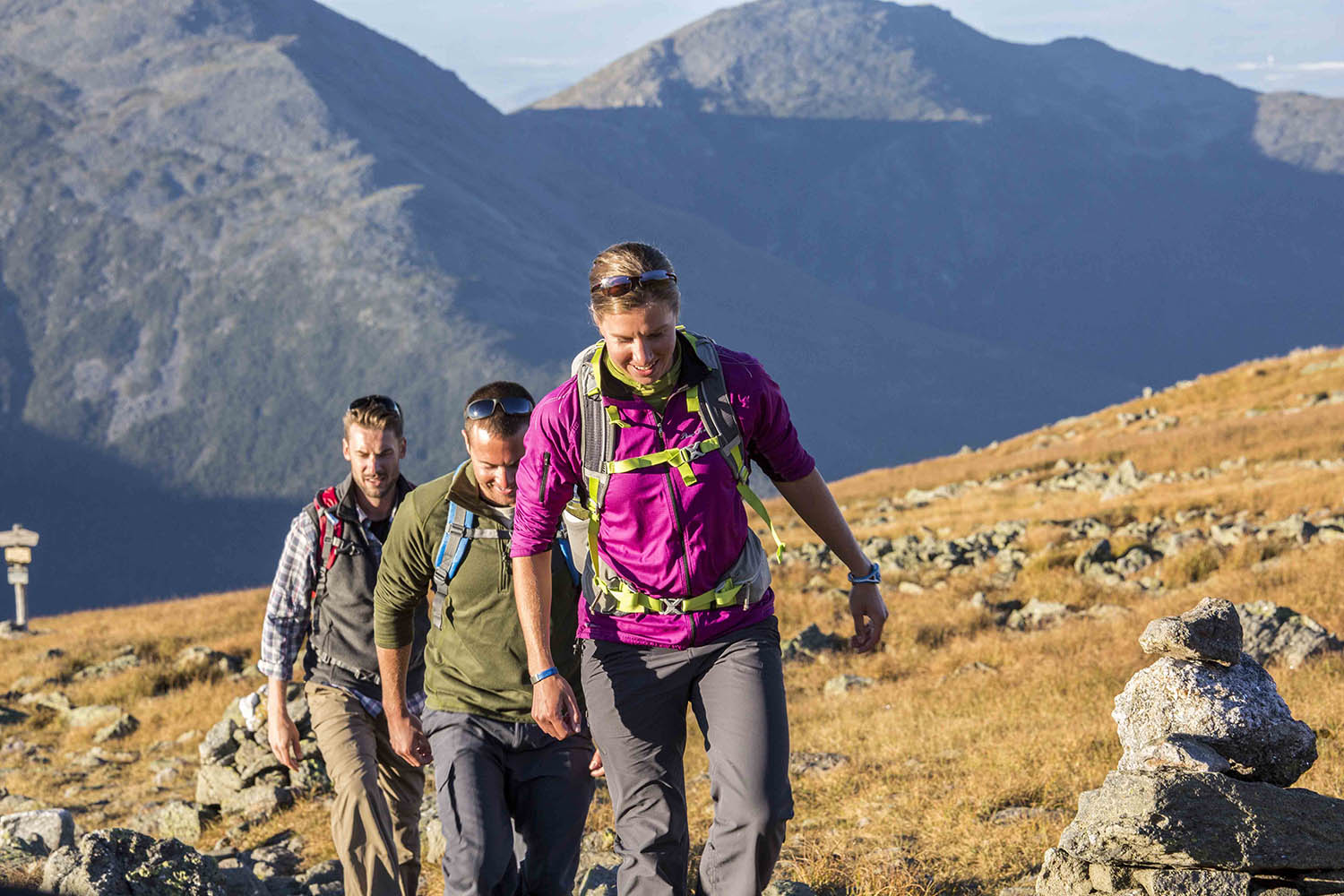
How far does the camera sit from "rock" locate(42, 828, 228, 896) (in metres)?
5.54

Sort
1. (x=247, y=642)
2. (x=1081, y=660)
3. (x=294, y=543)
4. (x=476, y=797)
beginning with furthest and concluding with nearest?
(x=247, y=642), (x=1081, y=660), (x=294, y=543), (x=476, y=797)

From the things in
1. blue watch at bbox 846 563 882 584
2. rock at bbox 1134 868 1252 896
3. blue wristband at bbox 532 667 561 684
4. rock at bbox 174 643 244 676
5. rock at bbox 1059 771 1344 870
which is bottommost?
rock at bbox 174 643 244 676

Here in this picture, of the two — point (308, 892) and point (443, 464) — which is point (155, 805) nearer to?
point (308, 892)

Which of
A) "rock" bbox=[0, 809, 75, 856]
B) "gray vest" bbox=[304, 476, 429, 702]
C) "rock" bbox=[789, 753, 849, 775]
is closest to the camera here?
"gray vest" bbox=[304, 476, 429, 702]

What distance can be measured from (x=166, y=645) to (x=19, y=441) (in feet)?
592

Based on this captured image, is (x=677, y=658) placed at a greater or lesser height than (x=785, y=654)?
greater

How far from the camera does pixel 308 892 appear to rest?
7.82 m

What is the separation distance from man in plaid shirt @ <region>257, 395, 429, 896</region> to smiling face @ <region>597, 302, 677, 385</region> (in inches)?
83.9

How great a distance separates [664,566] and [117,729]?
1237 centimetres

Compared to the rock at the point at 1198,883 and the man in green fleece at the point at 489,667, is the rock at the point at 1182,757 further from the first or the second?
the man in green fleece at the point at 489,667

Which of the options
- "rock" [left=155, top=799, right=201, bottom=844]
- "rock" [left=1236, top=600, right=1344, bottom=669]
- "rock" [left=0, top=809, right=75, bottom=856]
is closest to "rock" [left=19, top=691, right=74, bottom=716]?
"rock" [left=155, top=799, right=201, bottom=844]

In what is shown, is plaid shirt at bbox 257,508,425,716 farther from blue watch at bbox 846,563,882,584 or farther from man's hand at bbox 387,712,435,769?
blue watch at bbox 846,563,882,584

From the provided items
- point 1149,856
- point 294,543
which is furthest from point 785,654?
point 1149,856

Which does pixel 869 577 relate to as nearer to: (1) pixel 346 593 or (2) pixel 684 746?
(2) pixel 684 746
